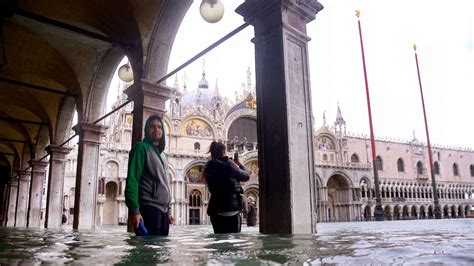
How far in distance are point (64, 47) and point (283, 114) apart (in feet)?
23.0

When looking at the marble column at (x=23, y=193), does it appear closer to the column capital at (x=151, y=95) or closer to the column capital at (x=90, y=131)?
the column capital at (x=90, y=131)

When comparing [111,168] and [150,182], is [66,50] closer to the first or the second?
[150,182]

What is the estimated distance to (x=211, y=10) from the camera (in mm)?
5191

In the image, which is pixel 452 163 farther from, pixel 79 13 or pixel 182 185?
pixel 79 13

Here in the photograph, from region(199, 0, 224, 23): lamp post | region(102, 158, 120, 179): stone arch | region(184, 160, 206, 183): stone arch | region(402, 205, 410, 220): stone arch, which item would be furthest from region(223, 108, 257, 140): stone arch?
region(199, 0, 224, 23): lamp post

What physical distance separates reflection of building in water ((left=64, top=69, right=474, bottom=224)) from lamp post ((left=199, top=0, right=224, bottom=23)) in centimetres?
1430

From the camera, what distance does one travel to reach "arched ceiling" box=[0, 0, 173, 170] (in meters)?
7.00

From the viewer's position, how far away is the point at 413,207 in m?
42.6

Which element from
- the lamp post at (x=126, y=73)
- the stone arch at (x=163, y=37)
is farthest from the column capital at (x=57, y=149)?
the stone arch at (x=163, y=37)

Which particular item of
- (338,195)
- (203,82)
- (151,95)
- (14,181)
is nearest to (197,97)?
(203,82)

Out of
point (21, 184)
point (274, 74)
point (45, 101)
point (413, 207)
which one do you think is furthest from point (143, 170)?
point (413, 207)

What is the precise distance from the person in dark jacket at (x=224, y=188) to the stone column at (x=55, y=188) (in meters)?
8.60

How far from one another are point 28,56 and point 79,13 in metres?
2.65

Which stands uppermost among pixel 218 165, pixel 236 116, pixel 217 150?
pixel 236 116
